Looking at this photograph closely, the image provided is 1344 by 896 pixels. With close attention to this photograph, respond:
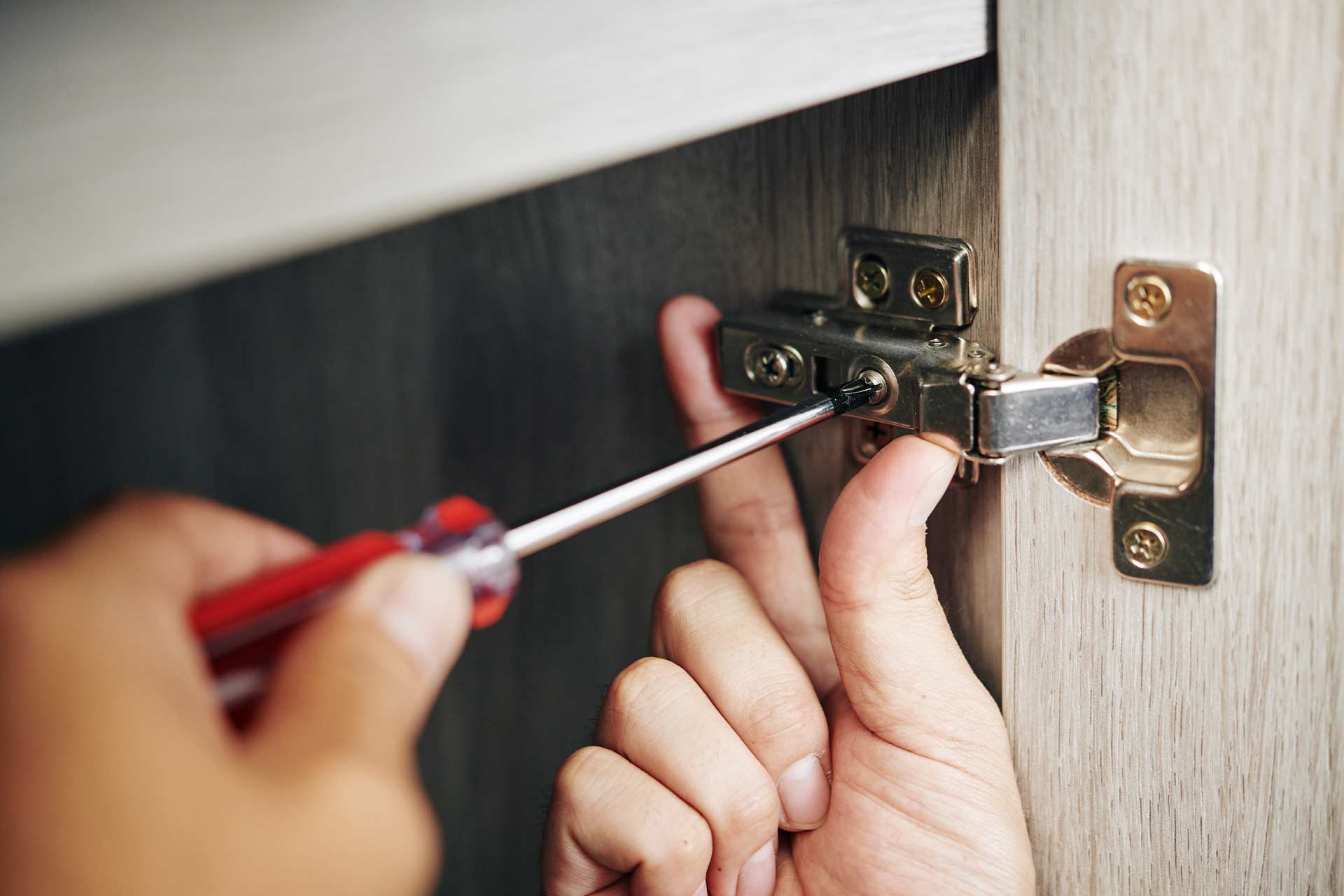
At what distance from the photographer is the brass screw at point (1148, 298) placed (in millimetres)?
300

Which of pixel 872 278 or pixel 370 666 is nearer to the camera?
pixel 370 666

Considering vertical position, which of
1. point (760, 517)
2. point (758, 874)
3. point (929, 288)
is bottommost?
point (758, 874)

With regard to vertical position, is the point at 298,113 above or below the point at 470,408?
above

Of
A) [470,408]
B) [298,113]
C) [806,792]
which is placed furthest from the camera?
[470,408]

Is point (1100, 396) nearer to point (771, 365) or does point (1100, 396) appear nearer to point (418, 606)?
point (771, 365)

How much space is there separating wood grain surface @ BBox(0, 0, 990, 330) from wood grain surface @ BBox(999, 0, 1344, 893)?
0.11 metres

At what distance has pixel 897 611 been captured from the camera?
36cm

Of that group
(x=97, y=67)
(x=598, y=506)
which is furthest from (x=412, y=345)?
(x=97, y=67)

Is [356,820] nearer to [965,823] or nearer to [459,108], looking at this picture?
[459,108]

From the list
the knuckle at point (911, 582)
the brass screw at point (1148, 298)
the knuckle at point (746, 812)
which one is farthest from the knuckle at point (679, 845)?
the brass screw at point (1148, 298)

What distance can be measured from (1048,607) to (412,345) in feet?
1.42

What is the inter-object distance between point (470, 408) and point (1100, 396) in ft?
1.33

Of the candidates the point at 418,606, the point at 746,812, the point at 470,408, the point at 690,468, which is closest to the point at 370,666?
the point at 418,606

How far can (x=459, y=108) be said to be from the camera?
7.5 inches
